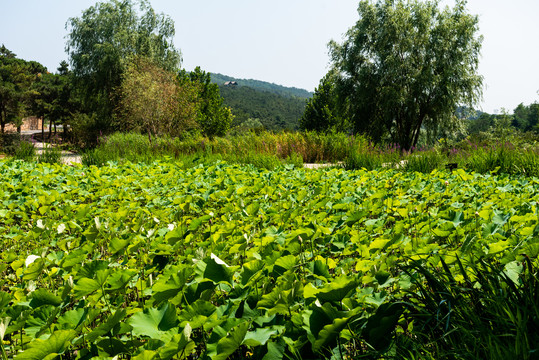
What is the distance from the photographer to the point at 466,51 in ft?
67.8

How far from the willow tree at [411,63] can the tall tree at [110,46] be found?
13267 mm

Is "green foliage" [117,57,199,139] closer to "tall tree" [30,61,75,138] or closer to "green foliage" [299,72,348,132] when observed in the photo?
"green foliage" [299,72,348,132]

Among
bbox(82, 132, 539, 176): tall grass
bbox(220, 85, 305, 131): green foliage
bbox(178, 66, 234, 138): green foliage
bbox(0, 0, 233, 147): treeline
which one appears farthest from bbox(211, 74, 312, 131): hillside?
bbox(82, 132, 539, 176): tall grass

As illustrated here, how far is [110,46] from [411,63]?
19.3 metres

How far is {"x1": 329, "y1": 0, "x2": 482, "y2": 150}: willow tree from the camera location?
66.9ft

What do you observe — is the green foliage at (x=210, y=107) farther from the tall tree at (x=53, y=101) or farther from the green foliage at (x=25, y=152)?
the green foliage at (x=25, y=152)

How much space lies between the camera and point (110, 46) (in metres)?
24.2

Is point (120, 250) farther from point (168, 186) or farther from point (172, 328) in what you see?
point (168, 186)

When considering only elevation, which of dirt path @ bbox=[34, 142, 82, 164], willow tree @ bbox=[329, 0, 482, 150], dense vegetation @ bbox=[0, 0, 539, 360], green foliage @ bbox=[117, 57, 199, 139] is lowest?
dirt path @ bbox=[34, 142, 82, 164]

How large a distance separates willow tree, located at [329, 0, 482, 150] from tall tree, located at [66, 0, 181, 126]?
13.3m

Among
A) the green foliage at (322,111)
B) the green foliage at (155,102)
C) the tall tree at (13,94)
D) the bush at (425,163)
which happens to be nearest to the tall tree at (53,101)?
the tall tree at (13,94)

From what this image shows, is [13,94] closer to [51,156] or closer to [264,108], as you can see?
[51,156]

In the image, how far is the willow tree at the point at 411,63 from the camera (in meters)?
20.4

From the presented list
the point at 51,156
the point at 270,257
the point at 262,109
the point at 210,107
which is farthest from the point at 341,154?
the point at 262,109
